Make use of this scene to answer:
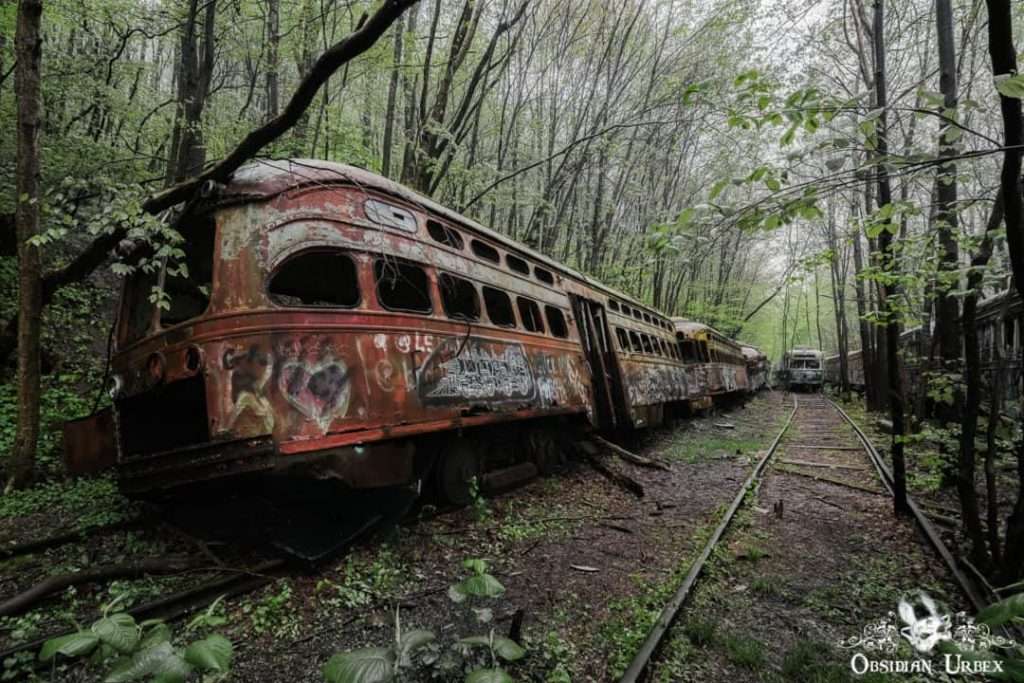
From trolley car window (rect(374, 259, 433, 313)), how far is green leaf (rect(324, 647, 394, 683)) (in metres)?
3.07

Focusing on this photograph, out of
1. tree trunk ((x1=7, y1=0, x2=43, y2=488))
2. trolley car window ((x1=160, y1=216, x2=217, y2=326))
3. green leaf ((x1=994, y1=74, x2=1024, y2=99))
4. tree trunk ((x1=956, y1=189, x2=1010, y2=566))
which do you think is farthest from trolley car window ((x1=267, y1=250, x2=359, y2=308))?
tree trunk ((x1=956, y1=189, x2=1010, y2=566))

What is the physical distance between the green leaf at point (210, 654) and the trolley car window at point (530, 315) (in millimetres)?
5669

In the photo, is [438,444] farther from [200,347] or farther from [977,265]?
[977,265]

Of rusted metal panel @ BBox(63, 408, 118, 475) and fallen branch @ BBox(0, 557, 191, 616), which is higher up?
rusted metal panel @ BBox(63, 408, 118, 475)

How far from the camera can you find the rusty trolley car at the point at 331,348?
13.0 ft

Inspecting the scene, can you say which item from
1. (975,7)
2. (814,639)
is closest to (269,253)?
(814,639)

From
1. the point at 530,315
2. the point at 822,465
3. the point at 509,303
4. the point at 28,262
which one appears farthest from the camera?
the point at 822,465

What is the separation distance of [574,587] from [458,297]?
12.4 ft

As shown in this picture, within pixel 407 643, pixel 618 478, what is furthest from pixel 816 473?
pixel 407 643

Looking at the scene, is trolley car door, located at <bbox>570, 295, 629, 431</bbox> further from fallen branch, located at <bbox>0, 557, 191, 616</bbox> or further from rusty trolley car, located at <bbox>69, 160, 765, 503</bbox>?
fallen branch, located at <bbox>0, 557, 191, 616</bbox>

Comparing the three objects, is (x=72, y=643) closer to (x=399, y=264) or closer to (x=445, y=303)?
(x=399, y=264)

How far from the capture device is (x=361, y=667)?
210cm

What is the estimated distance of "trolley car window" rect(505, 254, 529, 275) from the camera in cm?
721

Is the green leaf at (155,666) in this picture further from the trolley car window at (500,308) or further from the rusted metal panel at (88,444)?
the trolley car window at (500,308)
